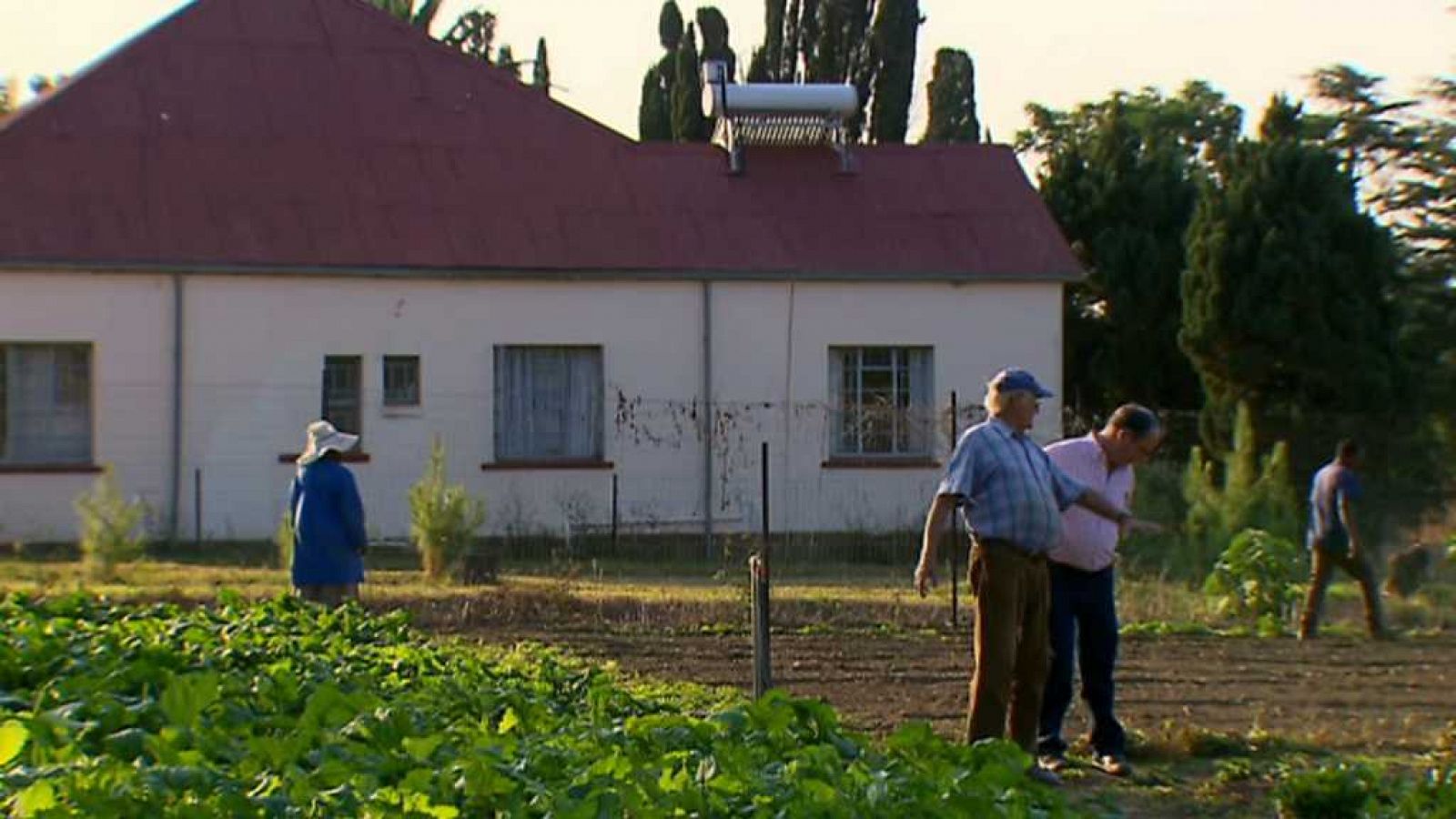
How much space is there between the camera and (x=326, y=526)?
13352 millimetres

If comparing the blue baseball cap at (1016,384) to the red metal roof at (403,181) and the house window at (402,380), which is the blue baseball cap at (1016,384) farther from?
the house window at (402,380)

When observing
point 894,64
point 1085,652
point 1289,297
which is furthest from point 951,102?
point 1085,652

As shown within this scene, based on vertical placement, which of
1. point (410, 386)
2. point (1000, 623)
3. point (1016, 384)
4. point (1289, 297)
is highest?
point (1289, 297)

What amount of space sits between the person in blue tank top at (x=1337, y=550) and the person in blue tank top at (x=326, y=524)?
719 centimetres

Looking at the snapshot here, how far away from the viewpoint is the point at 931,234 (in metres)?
26.7

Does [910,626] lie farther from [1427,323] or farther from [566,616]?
[1427,323]

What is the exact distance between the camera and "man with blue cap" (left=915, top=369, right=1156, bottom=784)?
9.64m

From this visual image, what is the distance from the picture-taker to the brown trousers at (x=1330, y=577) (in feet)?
53.6

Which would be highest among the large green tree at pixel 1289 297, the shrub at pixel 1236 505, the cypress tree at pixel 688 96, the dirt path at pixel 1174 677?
the cypress tree at pixel 688 96

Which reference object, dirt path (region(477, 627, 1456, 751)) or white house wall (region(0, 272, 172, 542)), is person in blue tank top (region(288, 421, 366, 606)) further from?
white house wall (region(0, 272, 172, 542))

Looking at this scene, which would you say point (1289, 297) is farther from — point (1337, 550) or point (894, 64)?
point (1337, 550)

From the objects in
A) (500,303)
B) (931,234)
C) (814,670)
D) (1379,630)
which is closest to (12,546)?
(500,303)

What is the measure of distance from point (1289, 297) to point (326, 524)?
19240 millimetres

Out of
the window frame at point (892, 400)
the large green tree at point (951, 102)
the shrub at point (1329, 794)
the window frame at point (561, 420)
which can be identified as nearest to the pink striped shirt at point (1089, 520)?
the shrub at point (1329, 794)
